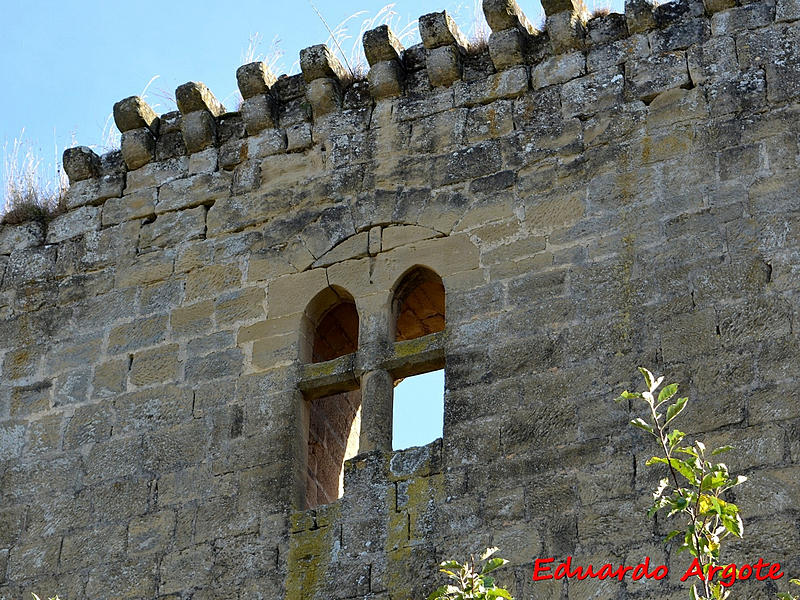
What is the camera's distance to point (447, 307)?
757 centimetres

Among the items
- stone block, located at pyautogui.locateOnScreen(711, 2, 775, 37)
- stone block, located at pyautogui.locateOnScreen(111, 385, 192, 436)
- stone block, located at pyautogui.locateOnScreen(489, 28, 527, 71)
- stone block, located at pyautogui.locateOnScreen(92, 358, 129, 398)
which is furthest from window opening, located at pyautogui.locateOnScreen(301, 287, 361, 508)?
stone block, located at pyautogui.locateOnScreen(711, 2, 775, 37)

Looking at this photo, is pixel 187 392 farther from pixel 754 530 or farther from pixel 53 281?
pixel 754 530

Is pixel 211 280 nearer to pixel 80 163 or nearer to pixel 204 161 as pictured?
pixel 204 161

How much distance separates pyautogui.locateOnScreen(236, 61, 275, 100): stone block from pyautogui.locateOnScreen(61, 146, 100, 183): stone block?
0.88 meters

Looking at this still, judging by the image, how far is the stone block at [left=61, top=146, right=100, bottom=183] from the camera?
29.5ft

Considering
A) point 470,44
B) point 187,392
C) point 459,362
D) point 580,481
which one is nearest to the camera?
point 580,481

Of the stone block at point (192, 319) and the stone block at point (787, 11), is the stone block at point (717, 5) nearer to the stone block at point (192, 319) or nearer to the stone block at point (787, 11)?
the stone block at point (787, 11)

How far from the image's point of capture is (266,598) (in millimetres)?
7020

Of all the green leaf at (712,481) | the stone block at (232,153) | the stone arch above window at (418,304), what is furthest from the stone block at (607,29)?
the green leaf at (712,481)

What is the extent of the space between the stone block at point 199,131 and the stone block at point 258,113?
7.3 inches

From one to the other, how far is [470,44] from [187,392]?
223cm

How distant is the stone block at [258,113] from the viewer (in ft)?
28.5

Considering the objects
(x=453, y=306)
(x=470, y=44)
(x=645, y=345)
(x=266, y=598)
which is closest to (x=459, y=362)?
(x=453, y=306)

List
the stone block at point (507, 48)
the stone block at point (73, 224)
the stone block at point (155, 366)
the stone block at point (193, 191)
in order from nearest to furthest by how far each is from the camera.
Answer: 1. the stone block at point (155, 366)
2. the stone block at point (507, 48)
3. the stone block at point (193, 191)
4. the stone block at point (73, 224)
